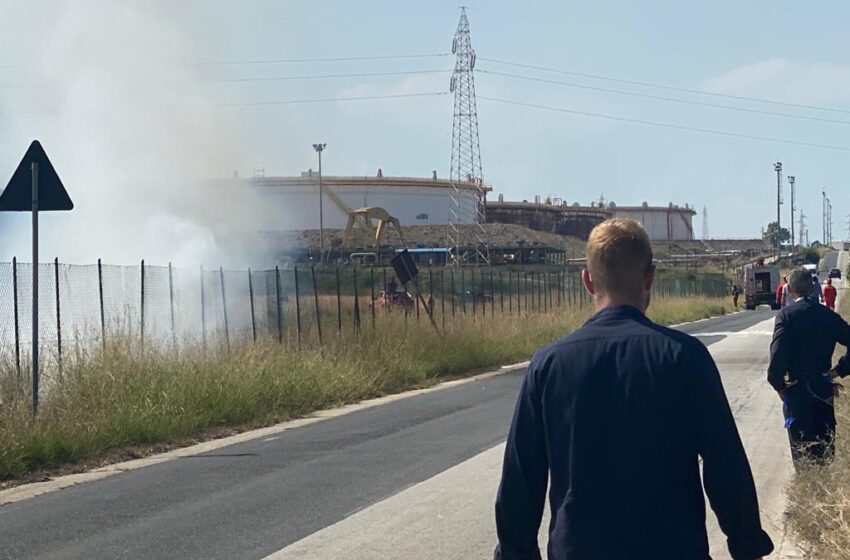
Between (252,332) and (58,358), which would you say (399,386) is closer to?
(252,332)

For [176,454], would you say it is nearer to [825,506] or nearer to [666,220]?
[825,506]

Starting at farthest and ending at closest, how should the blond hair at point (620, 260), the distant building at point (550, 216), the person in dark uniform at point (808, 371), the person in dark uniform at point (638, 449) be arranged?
the distant building at point (550, 216) < the person in dark uniform at point (808, 371) < the blond hair at point (620, 260) < the person in dark uniform at point (638, 449)

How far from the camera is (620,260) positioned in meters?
3.64

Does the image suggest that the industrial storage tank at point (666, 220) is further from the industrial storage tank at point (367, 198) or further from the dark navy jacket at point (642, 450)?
the dark navy jacket at point (642, 450)

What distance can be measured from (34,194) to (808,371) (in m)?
9.05

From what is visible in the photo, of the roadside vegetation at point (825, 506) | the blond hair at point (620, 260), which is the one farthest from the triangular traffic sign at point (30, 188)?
the blond hair at point (620, 260)

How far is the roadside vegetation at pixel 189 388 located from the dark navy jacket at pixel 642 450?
31.6 ft

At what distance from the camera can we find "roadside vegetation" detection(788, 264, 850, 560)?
6500 mm

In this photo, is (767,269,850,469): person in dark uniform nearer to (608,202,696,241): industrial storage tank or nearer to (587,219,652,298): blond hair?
(587,219,652,298): blond hair

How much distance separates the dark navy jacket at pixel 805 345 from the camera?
8469mm

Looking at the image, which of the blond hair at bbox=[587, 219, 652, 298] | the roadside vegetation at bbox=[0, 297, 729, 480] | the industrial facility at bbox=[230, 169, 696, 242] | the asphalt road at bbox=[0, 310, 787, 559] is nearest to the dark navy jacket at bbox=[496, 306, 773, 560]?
the blond hair at bbox=[587, 219, 652, 298]

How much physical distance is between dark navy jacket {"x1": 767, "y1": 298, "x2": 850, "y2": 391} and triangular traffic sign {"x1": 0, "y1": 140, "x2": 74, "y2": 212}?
338 inches

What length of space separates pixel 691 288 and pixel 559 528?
68.3m

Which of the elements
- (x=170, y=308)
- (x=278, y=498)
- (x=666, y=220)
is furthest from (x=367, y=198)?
(x=278, y=498)
